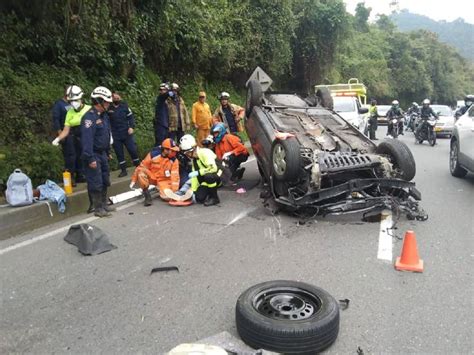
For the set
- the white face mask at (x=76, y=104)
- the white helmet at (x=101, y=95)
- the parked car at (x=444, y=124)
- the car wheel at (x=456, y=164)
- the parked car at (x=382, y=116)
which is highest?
the white helmet at (x=101, y=95)

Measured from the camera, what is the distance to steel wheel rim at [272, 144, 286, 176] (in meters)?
6.20

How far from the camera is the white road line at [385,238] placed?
468 centimetres

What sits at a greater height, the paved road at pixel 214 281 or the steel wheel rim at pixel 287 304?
the steel wheel rim at pixel 287 304

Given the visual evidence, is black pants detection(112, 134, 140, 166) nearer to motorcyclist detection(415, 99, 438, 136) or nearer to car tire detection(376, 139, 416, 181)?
car tire detection(376, 139, 416, 181)

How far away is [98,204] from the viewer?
21.0ft

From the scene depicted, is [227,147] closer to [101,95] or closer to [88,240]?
[101,95]

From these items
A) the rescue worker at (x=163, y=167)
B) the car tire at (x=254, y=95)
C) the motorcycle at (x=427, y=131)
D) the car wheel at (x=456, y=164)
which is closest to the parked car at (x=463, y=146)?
the car wheel at (x=456, y=164)

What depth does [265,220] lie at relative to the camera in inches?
240

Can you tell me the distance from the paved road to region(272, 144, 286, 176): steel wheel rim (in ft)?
2.21

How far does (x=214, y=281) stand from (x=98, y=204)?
296 cm

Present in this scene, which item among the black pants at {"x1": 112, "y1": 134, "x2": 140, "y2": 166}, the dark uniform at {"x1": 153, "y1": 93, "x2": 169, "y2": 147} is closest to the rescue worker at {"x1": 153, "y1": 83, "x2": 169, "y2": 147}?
the dark uniform at {"x1": 153, "y1": 93, "x2": 169, "y2": 147}

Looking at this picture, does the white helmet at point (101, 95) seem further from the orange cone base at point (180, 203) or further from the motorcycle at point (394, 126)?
the motorcycle at point (394, 126)

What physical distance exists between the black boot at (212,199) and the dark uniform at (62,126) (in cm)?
225

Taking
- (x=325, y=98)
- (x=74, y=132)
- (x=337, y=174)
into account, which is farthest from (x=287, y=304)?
(x=325, y=98)
